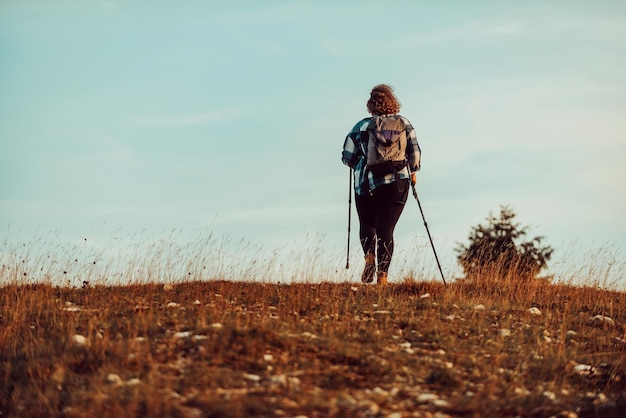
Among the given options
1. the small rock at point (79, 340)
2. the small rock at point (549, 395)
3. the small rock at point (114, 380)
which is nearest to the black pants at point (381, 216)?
the small rock at point (549, 395)

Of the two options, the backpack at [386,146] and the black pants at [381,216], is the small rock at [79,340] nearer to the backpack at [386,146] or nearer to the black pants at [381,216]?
the black pants at [381,216]

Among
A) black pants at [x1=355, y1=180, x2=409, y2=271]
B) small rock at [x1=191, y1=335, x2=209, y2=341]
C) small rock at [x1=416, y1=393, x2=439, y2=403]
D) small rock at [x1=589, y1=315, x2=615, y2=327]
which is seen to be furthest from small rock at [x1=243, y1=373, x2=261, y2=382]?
small rock at [x1=589, y1=315, x2=615, y2=327]

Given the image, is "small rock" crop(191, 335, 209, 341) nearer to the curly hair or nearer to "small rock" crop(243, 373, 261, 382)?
"small rock" crop(243, 373, 261, 382)

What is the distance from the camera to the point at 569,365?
9.28 meters

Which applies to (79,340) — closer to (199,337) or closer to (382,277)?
(199,337)

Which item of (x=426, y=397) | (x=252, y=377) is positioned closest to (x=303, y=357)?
(x=252, y=377)

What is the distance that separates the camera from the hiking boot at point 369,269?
553 inches

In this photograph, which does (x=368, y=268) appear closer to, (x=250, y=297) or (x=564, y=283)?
(x=250, y=297)

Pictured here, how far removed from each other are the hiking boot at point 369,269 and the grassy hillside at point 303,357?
1.29m

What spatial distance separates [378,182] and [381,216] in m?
0.60

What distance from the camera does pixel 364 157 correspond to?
13891 mm

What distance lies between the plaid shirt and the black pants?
0.12m

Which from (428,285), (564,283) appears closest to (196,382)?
(428,285)

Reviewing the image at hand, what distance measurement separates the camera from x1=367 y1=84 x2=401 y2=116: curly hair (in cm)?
1380
